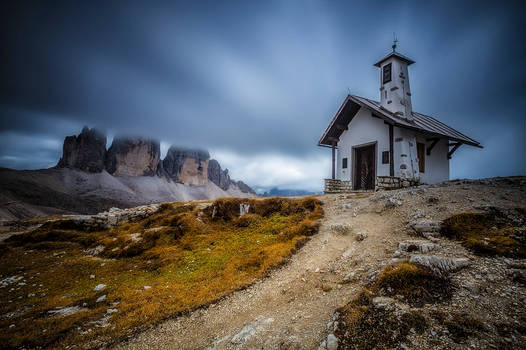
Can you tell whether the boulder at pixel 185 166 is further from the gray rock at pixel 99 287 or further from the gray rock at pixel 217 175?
the gray rock at pixel 99 287

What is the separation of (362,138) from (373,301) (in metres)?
17.2

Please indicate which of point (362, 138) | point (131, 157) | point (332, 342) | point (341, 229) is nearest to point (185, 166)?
point (131, 157)

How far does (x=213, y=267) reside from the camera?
8.29m

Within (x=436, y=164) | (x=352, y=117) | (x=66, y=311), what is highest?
(x=352, y=117)

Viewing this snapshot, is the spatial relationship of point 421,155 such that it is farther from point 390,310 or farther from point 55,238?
point 55,238

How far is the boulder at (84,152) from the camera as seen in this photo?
103000mm

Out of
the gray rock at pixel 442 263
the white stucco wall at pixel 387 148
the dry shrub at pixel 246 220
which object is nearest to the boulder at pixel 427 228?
the gray rock at pixel 442 263

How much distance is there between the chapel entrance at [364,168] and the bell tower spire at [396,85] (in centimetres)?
376

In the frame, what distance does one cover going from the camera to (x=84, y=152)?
105375 millimetres

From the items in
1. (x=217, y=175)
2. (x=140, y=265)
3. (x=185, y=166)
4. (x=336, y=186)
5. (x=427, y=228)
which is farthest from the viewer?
(x=217, y=175)

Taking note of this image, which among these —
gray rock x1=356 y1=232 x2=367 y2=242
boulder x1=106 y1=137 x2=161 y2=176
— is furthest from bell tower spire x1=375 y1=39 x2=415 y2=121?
boulder x1=106 y1=137 x2=161 y2=176

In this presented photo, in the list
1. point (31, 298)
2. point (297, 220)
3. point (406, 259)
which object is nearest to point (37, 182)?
point (31, 298)

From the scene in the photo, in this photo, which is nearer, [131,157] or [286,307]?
[286,307]

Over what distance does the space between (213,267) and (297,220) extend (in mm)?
4706
